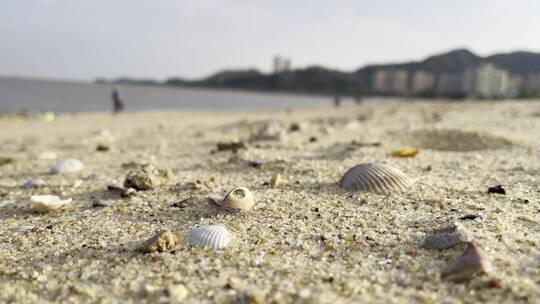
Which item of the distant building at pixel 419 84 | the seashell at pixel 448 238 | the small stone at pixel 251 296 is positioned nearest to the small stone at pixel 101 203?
the small stone at pixel 251 296

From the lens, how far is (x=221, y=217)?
10.2ft

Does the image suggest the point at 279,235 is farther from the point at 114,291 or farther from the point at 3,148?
the point at 3,148

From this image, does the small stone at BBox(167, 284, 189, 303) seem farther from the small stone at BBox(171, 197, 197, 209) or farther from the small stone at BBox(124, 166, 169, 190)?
the small stone at BBox(124, 166, 169, 190)

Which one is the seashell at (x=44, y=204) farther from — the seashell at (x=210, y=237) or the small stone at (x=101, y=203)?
the seashell at (x=210, y=237)

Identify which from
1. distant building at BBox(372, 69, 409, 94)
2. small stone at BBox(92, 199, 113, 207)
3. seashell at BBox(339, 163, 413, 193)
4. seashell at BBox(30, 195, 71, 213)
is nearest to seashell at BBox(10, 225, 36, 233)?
seashell at BBox(30, 195, 71, 213)

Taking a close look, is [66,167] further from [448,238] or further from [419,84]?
[419,84]

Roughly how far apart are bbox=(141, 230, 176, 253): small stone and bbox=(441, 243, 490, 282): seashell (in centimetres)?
153

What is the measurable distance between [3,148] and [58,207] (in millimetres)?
5904

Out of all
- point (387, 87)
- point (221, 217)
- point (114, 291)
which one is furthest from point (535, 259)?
point (387, 87)

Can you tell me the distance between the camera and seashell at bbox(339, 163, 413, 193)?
142 inches

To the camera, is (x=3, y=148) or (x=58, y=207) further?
(x=3, y=148)

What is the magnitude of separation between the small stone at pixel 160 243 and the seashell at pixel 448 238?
1.51 metres

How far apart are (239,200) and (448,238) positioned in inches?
57.3

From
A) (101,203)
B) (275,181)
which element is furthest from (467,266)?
(101,203)
